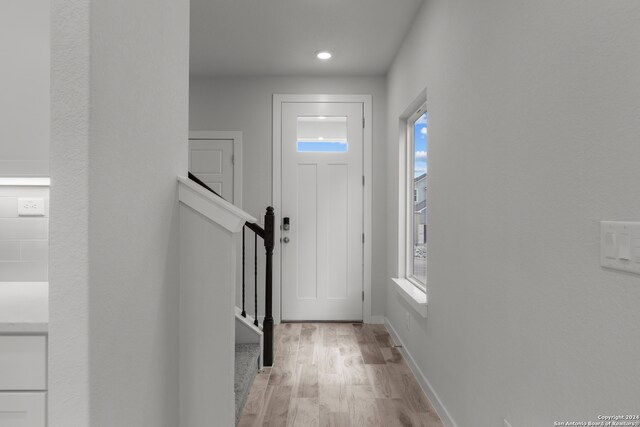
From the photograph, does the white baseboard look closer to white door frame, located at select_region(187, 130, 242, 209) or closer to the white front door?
the white front door

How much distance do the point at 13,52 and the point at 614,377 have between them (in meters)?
1.89

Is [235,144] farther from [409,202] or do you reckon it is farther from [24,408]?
[24,408]

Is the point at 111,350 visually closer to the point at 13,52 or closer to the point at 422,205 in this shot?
the point at 13,52

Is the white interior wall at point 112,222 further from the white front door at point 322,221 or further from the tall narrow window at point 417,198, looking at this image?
the white front door at point 322,221

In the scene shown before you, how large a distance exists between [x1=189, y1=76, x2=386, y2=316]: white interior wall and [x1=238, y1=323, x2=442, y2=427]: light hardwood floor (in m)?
0.90

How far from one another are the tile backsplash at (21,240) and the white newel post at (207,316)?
2.17 feet

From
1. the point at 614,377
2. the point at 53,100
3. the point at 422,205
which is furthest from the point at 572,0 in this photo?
the point at 422,205

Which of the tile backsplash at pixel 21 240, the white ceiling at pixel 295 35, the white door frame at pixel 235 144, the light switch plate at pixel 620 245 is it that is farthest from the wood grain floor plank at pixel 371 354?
the white ceiling at pixel 295 35

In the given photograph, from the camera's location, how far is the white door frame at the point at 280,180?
4.43 m

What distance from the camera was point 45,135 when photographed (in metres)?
1.35

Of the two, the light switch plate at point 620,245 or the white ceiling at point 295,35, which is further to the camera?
the white ceiling at point 295,35

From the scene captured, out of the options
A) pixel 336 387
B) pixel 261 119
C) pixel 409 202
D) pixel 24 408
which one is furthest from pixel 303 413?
pixel 261 119

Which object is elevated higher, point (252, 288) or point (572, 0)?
point (572, 0)

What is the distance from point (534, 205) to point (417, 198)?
7.04 feet
